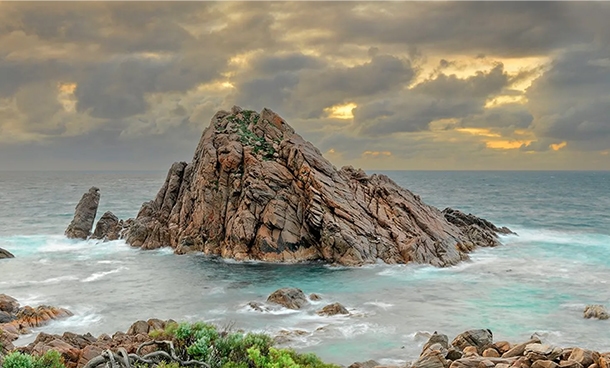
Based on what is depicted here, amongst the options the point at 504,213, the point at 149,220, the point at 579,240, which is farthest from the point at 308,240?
the point at 504,213

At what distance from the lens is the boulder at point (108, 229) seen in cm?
6550

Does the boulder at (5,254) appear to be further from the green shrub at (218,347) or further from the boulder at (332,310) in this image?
the green shrub at (218,347)

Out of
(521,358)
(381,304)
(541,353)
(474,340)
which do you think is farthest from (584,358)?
(381,304)

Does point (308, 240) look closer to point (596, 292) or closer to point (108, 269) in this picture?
point (108, 269)

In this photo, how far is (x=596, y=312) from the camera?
32.3 m

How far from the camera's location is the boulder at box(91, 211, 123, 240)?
65.5 m

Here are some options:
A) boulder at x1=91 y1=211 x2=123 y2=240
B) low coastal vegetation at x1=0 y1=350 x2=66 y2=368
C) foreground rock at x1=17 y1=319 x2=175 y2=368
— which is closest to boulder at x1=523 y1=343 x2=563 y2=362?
foreground rock at x1=17 y1=319 x2=175 y2=368

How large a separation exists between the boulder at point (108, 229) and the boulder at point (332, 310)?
135 feet

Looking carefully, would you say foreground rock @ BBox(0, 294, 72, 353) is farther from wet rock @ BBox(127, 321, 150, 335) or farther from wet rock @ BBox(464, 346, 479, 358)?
wet rock @ BBox(464, 346, 479, 358)

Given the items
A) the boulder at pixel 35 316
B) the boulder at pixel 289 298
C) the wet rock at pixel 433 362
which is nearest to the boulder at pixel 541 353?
the wet rock at pixel 433 362

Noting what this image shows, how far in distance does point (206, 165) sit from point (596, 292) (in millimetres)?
41847

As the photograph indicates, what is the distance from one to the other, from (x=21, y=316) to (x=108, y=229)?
37447 millimetres

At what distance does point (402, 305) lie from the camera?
3566 cm

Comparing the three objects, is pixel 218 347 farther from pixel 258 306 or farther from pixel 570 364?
pixel 258 306
